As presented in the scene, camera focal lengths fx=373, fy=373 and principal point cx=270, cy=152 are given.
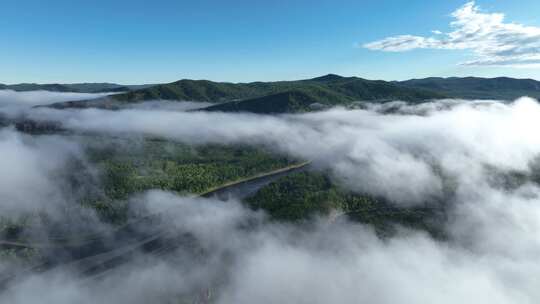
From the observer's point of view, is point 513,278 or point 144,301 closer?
point 144,301

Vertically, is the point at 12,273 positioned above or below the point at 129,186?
below

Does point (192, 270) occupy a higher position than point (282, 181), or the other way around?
point (282, 181)

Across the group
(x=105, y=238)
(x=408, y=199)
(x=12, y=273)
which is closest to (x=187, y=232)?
(x=105, y=238)

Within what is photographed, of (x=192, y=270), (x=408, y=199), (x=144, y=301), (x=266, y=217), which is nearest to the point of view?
(x=144, y=301)

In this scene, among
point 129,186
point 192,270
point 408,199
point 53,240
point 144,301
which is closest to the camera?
point 144,301

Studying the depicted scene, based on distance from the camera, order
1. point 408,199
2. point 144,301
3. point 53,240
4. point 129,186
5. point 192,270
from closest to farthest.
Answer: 1. point 144,301
2. point 192,270
3. point 53,240
4. point 408,199
5. point 129,186

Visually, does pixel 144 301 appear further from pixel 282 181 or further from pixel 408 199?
pixel 408 199

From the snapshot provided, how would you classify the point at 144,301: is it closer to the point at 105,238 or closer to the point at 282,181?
the point at 105,238

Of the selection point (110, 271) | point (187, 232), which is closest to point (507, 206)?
point (187, 232)

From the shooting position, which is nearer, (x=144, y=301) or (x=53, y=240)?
(x=144, y=301)
